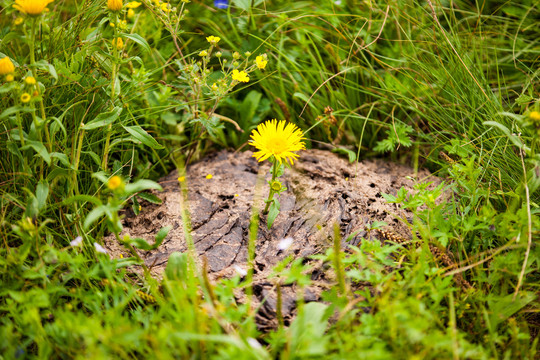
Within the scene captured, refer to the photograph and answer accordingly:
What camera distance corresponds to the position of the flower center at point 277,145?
163cm

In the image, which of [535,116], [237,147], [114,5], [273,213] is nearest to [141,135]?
[114,5]

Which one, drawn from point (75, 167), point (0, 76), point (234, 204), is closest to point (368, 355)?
point (234, 204)

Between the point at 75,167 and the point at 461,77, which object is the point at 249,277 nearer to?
the point at 75,167

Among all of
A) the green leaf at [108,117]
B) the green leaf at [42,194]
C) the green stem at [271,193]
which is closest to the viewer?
the green leaf at [42,194]

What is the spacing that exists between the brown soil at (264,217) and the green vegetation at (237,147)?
94 millimetres

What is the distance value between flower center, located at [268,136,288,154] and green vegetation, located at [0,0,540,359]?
319 mm

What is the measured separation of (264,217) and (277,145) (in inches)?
13.5

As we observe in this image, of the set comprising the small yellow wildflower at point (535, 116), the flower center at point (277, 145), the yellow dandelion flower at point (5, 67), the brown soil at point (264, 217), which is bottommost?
the brown soil at point (264, 217)

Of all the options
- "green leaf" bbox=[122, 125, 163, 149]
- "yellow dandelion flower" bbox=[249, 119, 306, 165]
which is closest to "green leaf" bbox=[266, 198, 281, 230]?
"yellow dandelion flower" bbox=[249, 119, 306, 165]

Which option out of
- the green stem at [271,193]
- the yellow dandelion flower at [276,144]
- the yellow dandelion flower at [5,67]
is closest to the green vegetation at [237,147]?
the yellow dandelion flower at [5,67]

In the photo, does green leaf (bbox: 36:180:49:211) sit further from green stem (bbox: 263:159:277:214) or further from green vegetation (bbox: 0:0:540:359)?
green stem (bbox: 263:159:277:214)

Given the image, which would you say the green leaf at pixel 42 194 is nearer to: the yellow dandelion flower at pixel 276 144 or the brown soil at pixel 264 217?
the brown soil at pixel 264 217

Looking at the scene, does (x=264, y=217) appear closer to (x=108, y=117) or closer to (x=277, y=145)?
(x=277, y=145)

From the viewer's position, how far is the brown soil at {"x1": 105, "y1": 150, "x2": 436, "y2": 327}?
164 cm
